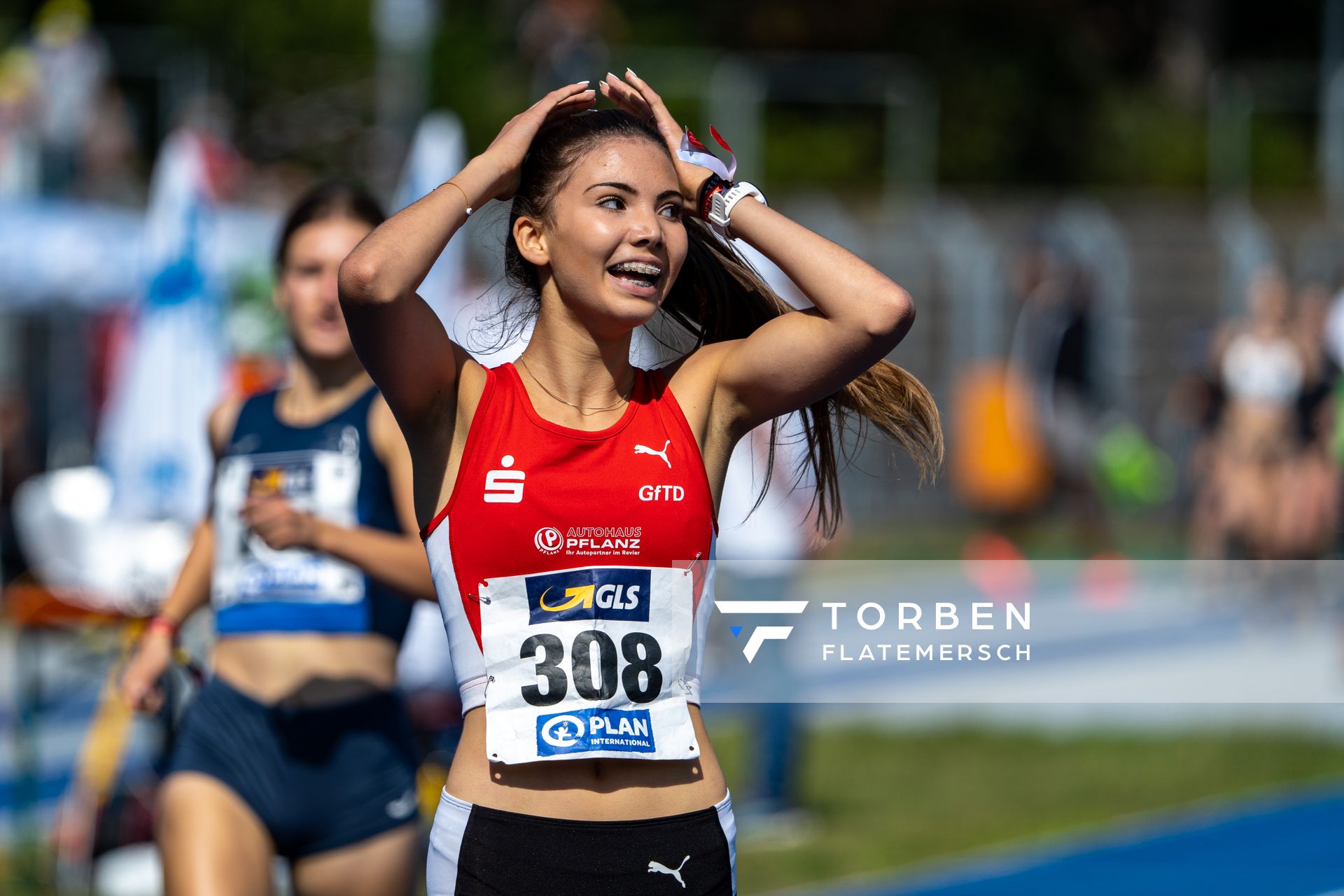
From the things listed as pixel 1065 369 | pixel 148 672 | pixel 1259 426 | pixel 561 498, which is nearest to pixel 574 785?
pixel 561 498

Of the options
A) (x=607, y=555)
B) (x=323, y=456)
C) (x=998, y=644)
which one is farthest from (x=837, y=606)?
(x=323, y=456)

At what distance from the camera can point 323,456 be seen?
15.0ft

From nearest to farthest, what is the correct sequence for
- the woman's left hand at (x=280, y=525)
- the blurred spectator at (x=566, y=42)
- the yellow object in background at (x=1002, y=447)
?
the woman's left hand at (x=280, y=525), the blurred spectator at (x=566, y=42), the yellow object in background at (x=1002, y=447)

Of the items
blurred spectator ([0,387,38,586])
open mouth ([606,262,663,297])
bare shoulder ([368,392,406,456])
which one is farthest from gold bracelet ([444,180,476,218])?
blurred spectator ([0,387,38,586])

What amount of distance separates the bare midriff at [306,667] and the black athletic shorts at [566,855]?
1.36 metres

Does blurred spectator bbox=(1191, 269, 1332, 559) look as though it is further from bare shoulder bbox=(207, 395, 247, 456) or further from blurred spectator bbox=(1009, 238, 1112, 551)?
bare shoulder bbox=(207, 395, 247, 456)

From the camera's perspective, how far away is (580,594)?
10.2 feet

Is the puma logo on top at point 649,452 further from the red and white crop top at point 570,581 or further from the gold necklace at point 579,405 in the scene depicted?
the gold necklace at point 579,405

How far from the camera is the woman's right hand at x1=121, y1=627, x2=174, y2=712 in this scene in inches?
175

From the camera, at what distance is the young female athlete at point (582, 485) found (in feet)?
10.2

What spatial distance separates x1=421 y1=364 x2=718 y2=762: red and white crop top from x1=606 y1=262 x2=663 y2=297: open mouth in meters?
0.25

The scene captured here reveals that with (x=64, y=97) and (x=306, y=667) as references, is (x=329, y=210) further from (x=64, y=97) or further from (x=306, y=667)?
(x=64, y=97)

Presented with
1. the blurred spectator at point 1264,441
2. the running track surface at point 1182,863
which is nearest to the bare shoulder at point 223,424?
the running track surface at point 1182,863

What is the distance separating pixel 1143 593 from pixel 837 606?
1152cm
